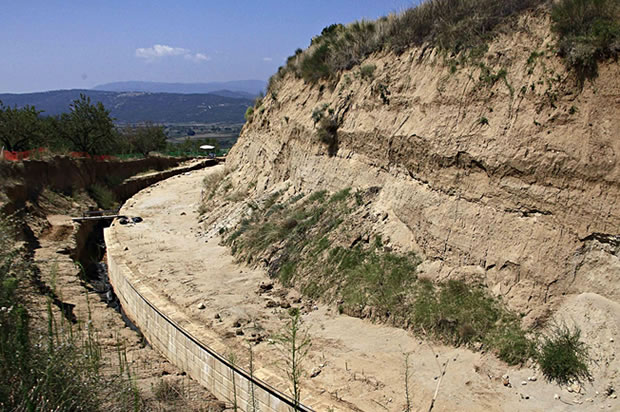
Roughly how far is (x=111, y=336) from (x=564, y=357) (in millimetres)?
8311

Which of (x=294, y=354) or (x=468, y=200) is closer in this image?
(x=294, y=354)

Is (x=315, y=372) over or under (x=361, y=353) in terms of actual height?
under

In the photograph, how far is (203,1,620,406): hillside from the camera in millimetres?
8242

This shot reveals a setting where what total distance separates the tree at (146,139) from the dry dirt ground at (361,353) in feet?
110

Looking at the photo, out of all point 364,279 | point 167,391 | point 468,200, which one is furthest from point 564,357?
point 167,391

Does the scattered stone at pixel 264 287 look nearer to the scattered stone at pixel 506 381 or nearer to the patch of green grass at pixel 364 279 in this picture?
the patch of green grass at pixel 364 279

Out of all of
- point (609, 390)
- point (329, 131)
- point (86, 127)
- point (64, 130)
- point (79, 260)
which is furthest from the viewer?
point (86, 127)

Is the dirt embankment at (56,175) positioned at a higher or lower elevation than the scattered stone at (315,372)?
higher

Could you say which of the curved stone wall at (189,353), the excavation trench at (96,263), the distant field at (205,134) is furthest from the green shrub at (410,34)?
the distant field at (205,134)

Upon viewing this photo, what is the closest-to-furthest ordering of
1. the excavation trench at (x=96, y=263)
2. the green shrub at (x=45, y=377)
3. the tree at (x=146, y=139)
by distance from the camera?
the green shrub at (x=45, y=377) → the excavation trench at (x=96, y=263) → the tree at (x=146, y=139)

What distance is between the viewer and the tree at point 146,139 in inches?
1777

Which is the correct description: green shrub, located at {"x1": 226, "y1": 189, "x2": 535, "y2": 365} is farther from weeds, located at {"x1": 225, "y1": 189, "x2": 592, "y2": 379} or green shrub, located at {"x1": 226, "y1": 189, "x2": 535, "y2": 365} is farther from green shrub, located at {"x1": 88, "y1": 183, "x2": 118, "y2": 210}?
green shrub, located at {"x1": 88, "y1": 183, "x2": 118, "y2": 210}

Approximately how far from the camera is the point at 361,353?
8.87 meters

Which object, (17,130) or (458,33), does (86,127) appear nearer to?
(17,130)
